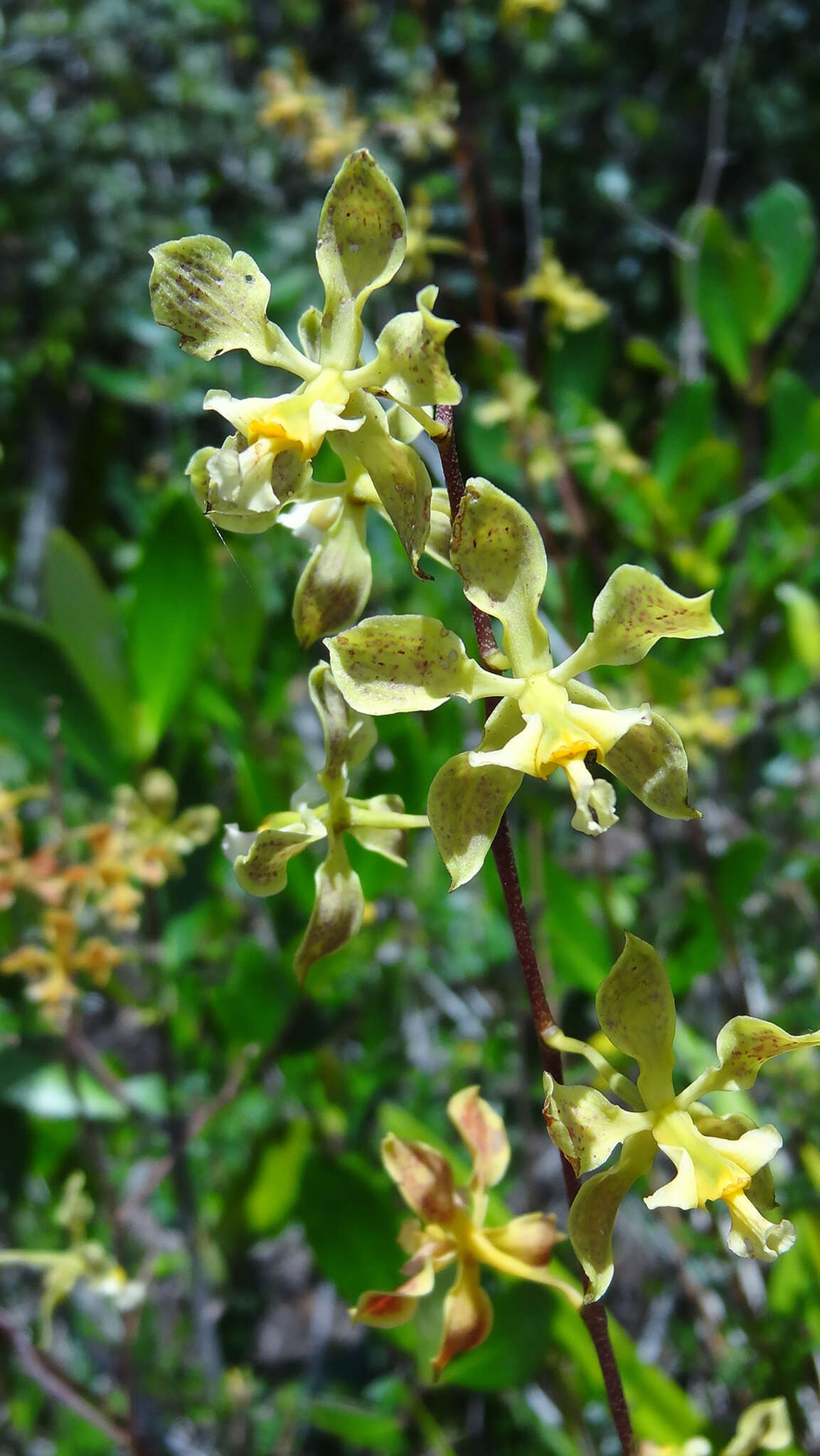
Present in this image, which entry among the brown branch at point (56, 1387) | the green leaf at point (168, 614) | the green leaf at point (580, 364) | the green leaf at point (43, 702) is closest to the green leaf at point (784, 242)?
the green leaf at point (580, 364)

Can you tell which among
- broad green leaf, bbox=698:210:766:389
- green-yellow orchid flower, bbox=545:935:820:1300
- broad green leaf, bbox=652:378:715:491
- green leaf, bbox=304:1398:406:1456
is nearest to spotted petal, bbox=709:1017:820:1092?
green-yellow orchid flower, bbox=545:935:820:1300

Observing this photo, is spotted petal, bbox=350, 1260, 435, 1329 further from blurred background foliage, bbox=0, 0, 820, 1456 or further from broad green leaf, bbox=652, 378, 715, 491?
broad green leaf, bbox=652, 378, 715, 491

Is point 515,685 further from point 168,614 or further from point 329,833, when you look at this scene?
point 168,614

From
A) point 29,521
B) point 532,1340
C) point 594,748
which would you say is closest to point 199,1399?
point 532,1340

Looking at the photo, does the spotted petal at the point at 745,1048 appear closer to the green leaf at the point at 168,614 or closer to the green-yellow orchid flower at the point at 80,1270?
the green-yellow orchid flower at the point at 80,1270

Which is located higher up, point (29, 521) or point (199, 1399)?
point (29, 521)

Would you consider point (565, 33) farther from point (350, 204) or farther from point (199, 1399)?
point (199, 1399)

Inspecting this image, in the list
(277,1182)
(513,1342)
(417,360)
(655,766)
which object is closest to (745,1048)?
(655,766)
